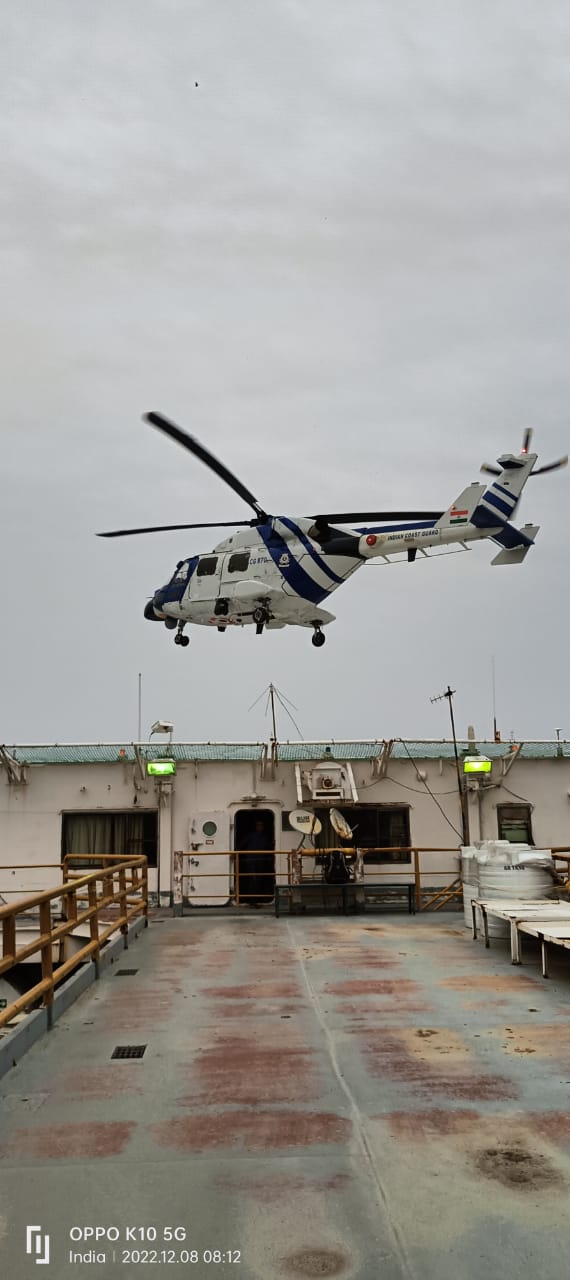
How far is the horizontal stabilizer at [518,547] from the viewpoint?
840 inches

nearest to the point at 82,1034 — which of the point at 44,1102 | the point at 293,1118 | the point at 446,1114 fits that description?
the point at 44,1102

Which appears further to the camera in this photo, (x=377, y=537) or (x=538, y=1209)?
(x=377, y=537)

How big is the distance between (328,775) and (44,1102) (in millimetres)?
14243

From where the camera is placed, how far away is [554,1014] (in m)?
→ 8.00

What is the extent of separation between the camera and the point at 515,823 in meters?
20.6

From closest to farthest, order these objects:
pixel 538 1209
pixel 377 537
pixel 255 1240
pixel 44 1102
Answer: pixel 255 1240 → pixel 538 1209 → pixel 44 1102 → pixel 377 537

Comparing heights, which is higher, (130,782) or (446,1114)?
(130,782)

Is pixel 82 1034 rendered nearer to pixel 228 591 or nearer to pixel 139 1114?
pixel 139 1114

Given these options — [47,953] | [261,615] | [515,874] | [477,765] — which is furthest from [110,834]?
[47,953]

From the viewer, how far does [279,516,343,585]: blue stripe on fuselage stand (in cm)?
2203

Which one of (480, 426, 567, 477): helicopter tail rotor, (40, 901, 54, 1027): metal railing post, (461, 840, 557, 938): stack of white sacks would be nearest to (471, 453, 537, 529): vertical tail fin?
(480, 426, 567, 477): helicopter tail rotor

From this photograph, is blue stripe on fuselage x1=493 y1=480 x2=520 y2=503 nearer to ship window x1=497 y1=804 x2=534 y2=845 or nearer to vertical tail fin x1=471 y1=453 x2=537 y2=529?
vertical tail fin x1=471 y1=453 x2=537 y2=529

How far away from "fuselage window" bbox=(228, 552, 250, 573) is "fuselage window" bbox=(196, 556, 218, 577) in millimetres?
491

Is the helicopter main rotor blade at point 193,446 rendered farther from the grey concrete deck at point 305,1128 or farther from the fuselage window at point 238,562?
the grey concrete deck at point 305,1128
